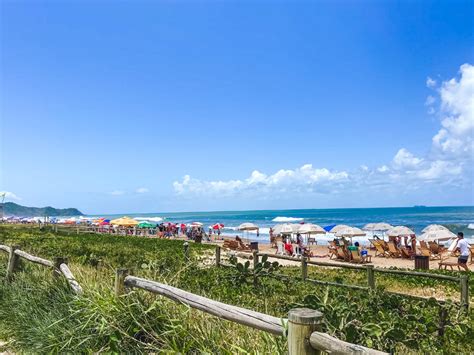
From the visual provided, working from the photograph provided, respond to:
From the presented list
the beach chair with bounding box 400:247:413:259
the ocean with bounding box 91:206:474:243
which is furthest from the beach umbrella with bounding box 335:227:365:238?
the ocean with bounding box 91:206:474:243

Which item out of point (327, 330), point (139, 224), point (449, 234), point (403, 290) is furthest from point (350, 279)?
point (139, 224)

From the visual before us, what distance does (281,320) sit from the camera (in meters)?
2.63

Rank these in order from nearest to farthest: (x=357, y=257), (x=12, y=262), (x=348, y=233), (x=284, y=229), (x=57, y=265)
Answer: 1. (x=57, y=265)
2. (x=12, y=262)
3. (x=357, y=257)
4. (x=348, y=233)
5. (x=284, y=229)

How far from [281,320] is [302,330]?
343mm

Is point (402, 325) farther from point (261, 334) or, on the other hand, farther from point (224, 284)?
point (224, 284)

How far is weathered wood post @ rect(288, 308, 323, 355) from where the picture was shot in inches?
90.7

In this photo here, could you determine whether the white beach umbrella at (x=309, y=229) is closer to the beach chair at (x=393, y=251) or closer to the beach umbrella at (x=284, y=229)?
the beach umbrella at (x=284, y=229)

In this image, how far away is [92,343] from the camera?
12.9 feet

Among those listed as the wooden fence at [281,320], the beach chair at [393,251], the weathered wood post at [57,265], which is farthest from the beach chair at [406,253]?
the wooden fence at [281,320]

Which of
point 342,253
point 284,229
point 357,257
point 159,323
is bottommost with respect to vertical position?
point 357,257

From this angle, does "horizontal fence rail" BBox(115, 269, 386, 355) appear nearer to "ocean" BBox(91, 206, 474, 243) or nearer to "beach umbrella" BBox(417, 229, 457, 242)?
"beach umbrella" BBox(417, 229, 457, 242)

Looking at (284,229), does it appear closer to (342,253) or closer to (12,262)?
(342,253)

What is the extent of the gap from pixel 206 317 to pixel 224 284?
3827 mm

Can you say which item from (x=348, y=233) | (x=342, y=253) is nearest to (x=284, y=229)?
(x=348, y=233)
